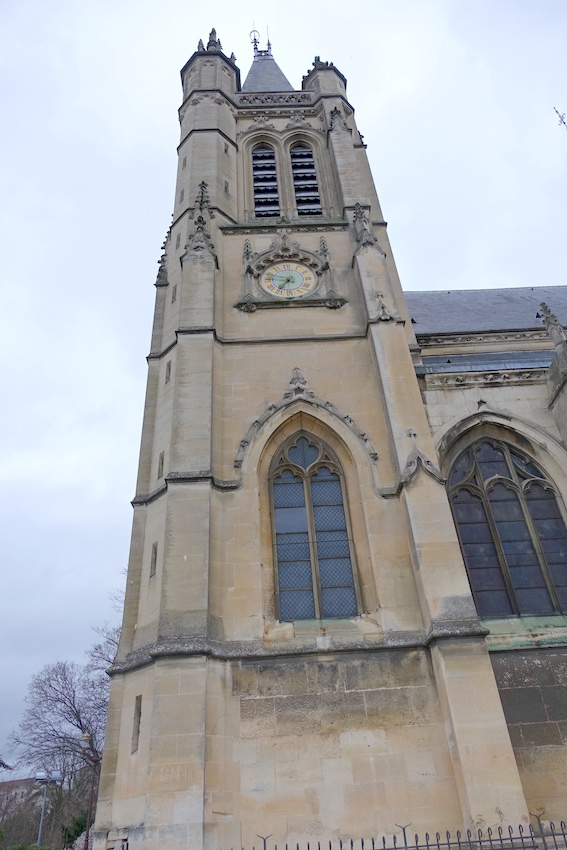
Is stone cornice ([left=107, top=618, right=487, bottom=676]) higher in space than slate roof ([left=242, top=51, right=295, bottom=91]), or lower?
lower

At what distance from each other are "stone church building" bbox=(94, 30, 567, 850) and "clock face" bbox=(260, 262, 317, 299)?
7 centimetres

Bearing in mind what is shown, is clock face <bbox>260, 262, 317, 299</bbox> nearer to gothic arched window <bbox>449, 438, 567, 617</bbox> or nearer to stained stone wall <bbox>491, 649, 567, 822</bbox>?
gothic arched window <bbox>449, 438, 567, 617</bbox>

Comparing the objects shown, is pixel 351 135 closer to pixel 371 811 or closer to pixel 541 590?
pixel 541 590

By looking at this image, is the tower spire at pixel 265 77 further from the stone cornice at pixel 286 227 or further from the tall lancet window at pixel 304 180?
the stone cornice at pixel 286 227

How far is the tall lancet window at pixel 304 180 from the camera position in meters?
18.2

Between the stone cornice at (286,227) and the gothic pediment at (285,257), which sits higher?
the stone cornice at (286,227)

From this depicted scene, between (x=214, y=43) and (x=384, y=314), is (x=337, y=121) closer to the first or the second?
(x=214, y=43)

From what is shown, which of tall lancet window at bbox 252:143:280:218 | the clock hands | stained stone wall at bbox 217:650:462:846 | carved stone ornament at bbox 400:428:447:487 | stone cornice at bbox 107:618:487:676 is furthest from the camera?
tall lancet window at bbox 252:143:280:218

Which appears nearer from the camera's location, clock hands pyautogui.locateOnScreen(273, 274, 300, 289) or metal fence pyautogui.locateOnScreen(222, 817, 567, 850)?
metal fence pyautogui.locateOnScreen(222, 817, 567, 850)

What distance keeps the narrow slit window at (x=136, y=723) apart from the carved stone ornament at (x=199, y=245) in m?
9.33

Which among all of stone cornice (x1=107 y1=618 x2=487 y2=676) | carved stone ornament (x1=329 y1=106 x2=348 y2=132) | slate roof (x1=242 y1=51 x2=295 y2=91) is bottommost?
stone cornice (x1=107 y1=618 x2=487 y2=676)

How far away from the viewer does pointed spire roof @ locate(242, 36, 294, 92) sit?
84.2 feet

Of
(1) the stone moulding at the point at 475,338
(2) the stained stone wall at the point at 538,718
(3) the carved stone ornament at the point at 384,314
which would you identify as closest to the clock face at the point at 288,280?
(3) the carved stone ornament at the point at 384,314

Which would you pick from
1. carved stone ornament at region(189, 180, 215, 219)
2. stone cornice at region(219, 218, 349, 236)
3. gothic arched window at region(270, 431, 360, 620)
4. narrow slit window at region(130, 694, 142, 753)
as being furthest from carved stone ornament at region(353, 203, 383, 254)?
narrow slit window at region(130, 694, 142, 753)
